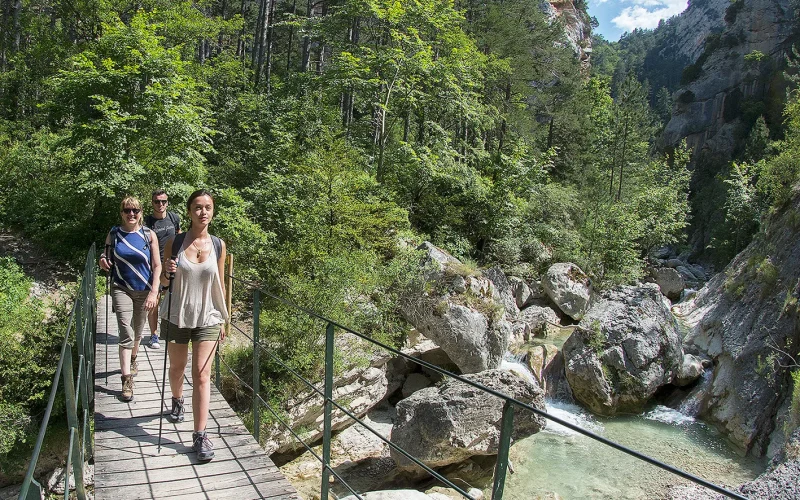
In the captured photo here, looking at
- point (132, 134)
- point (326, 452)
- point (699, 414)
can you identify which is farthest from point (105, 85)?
point (699, 414)

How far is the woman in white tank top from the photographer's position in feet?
12.2

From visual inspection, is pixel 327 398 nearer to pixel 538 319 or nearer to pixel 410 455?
pixel 410 455

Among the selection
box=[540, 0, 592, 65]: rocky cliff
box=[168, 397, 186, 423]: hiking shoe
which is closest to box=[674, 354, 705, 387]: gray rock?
box=[168, 397, 186, 423]: hiking shoe

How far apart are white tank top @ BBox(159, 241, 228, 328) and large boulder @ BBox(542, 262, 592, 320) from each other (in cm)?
1564

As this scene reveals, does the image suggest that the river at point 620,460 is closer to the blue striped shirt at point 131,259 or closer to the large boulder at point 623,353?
the large boulder at point 623,353

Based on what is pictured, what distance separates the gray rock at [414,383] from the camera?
1120 cm

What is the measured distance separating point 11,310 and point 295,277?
13.7ft

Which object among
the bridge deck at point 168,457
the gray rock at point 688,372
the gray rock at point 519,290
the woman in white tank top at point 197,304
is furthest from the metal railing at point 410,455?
the gray rock at point 519,290

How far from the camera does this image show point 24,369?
6.59 metres

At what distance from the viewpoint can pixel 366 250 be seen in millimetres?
11086

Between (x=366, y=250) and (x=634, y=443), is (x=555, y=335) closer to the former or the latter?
(x=634, y=443)

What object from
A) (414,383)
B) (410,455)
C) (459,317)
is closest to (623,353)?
(459,317)

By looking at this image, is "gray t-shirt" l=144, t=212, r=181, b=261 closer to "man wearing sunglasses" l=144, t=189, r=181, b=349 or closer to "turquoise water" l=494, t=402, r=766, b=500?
"man wearing sunglasses" l=144, t=189, r=181, b=349

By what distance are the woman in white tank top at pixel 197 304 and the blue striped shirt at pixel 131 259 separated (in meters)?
1.19
